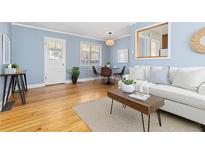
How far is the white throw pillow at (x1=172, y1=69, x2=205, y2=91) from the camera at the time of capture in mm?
2100

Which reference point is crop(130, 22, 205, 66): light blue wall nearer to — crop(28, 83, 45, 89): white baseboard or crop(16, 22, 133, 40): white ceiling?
crop(16, 22, 133, 40): white ceiling

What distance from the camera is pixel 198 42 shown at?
102 inches

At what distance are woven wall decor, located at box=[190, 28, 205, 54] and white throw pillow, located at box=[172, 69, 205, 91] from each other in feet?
2.18

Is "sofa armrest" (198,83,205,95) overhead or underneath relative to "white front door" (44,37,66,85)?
underneath

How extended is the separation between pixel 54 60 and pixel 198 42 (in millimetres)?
5009

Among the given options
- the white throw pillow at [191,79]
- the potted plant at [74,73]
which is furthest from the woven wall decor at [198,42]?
the potted plant at [74,73]

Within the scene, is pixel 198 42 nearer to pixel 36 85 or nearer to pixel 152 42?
pixel 152 42

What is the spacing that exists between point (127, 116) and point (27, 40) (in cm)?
448

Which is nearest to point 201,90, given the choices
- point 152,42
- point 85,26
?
point 152,42

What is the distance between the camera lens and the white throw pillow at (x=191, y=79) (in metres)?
2.10

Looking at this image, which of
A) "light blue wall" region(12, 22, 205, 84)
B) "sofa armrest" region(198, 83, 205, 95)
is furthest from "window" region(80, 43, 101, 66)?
"sofa armrest" region(198, 83, 205, 95)

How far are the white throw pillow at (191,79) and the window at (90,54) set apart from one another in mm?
4844
